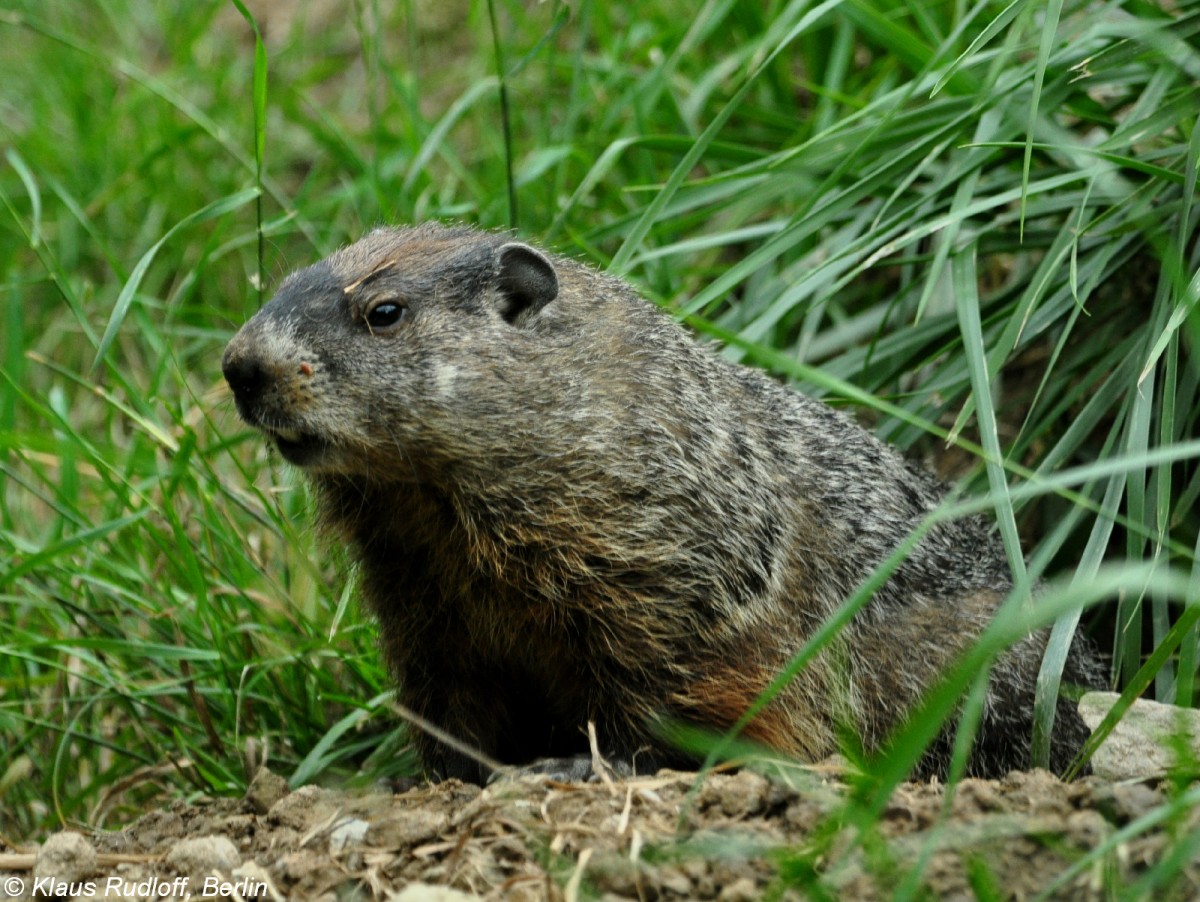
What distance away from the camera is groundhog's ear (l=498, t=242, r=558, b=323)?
3.73m

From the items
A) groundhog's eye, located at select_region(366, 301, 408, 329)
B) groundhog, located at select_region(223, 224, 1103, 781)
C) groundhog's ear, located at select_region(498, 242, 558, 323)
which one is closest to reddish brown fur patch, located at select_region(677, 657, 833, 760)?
groundhog, located at select_region(223, 224, 1103, 781)

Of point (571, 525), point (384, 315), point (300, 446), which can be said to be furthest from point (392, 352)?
point (571, 525)

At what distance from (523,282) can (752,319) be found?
47.6 inches

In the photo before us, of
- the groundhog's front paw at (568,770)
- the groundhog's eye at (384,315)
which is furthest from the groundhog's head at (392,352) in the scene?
the groundhog's front paw at (568,770)

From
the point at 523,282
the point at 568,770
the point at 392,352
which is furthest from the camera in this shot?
the point at 523,282

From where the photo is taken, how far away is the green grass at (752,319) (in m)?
3.91

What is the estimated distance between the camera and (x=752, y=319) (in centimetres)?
475

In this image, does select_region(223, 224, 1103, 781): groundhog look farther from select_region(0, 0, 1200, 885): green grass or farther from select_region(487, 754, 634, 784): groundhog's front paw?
select_region(0, 0, 1200, 885): green grass

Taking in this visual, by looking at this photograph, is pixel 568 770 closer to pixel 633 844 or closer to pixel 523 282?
pixel 633 844

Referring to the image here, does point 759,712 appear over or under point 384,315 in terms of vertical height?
under

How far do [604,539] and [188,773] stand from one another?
5.04 feet

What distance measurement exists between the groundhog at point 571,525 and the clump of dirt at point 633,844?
1.38 ft

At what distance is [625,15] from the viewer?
21.3 ft

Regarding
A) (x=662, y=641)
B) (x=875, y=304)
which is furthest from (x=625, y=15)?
(x=662, y=641)
